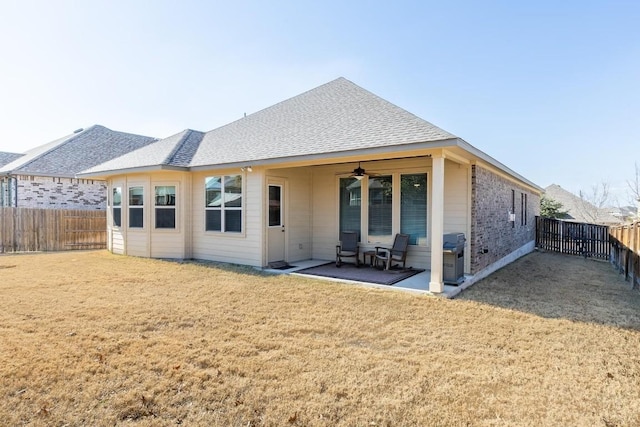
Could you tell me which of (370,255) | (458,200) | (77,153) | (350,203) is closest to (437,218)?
(458,200)

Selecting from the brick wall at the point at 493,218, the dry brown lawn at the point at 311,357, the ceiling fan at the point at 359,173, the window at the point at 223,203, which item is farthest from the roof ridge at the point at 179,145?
the brick wall at the point at 493,218

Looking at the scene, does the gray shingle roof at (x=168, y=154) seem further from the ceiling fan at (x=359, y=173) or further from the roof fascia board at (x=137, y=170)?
the ceiling fan at (x=359, y=173)

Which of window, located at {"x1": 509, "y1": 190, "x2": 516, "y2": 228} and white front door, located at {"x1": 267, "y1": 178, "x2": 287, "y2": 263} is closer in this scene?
white front door, located at {"x1": 267, "y1": 178, "x2": 287, "y2": 263}

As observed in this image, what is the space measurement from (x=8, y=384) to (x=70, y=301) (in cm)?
313

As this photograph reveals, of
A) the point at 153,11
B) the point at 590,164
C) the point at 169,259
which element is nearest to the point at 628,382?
the point at 169,259

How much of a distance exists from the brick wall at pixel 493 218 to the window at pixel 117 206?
A: 35.1 feet

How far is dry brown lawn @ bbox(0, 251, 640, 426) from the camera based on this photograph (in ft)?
8.96

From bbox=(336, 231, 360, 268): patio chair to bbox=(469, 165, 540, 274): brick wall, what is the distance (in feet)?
9.48

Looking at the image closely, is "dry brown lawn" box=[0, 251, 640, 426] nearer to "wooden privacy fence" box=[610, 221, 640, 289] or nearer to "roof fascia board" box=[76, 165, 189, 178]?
"wooden privacy fence" box=[610, 221, 640, 289]

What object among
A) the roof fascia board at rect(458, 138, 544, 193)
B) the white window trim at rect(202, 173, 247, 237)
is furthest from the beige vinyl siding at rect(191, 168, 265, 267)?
the roof fascia board at rect(458, 138, 544, 193)

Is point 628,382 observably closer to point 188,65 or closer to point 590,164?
point 188,65

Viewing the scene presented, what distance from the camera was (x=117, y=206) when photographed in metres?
11.7

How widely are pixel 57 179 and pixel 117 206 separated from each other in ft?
23.0

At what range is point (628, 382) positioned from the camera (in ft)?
10.8
